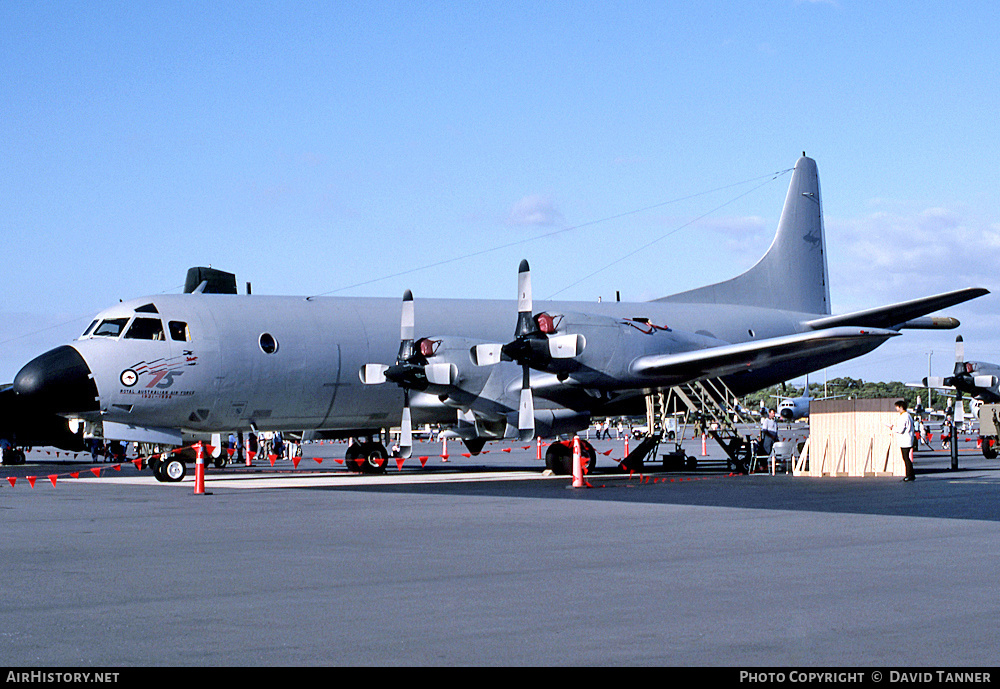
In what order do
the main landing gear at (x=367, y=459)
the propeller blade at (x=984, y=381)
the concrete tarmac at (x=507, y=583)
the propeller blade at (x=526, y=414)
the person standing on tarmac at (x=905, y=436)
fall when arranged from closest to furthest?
the concrete tarmac at (x=507, y=583), the person standing on tarmac at (x=905, y=436), the propeller blade at (x=526, y=414), the main landing gear at (x=367, y=459), the propeller blade at (x=984, y=381)

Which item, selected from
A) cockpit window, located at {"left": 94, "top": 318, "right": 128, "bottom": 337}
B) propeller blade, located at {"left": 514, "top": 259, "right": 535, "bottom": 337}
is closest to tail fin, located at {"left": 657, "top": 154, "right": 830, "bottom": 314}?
propeller blade, located at {"left": 514, "top": 259, "right": 535, "bottom": 337}

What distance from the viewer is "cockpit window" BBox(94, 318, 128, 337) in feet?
67.8

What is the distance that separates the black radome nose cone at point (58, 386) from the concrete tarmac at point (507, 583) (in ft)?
17.8

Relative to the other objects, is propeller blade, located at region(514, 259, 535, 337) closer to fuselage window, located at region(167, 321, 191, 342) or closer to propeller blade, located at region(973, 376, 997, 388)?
fuselage window, located at region(167, 321, 191, 342)

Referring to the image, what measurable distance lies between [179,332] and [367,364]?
13.5 feet

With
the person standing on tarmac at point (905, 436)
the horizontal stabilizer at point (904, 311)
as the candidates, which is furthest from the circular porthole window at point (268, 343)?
the horizontal stabilizer at point (904, 311)

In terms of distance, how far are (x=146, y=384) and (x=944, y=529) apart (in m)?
14.9

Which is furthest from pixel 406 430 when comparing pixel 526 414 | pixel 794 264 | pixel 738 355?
pixel 794 264

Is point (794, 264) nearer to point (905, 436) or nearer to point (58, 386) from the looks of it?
point (905, 436)

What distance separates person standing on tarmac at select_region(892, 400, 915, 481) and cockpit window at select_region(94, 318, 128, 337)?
15041 mm

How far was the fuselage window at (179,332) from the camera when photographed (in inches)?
823

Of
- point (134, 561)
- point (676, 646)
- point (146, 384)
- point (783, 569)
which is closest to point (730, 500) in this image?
point (783, 569)

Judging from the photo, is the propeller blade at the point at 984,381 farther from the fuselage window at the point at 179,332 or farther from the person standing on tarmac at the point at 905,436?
the fuselage window at the point at 179,332

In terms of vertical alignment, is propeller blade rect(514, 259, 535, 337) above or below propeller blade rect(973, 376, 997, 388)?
above
